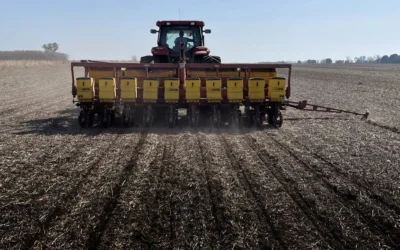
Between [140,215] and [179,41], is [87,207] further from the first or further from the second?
[179,41]

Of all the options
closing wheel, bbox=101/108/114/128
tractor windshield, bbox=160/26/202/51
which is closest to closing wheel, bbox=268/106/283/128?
tractor windshield, bbox=160/26/202/51

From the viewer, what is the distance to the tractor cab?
470 inches

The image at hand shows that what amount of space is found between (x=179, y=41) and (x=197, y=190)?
8069 mm

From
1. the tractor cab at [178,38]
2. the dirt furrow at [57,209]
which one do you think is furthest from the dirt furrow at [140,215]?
the tractor cab at [178,38]

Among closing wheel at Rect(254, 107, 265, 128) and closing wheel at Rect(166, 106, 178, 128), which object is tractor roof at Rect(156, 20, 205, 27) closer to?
closing wheel at Rect(166, 106, 178, 128)

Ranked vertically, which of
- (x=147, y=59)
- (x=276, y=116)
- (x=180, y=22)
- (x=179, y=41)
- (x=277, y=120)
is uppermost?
(x=180, y=22)

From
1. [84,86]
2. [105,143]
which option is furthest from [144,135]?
[84,86]

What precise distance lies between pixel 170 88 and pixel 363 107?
29.0ft

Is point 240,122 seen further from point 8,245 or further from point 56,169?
point 8,245

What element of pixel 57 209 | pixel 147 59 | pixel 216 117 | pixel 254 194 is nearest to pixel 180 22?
pixel 147 59

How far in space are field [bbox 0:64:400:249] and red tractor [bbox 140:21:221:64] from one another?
11.7 ft

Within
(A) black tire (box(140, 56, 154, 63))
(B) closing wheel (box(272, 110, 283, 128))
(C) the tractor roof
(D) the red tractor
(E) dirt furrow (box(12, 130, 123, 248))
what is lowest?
(E) dirt furrow (box(12, 130, 123, 248))

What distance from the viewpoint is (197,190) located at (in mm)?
5109

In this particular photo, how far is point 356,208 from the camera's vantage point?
15.3 feet
